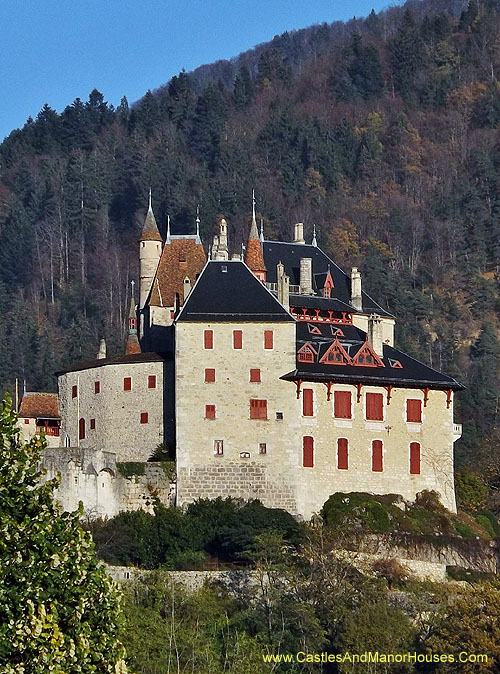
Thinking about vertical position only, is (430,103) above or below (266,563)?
above

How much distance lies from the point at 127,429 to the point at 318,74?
89.9m

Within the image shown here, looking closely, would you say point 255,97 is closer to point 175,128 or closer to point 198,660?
point 175,128

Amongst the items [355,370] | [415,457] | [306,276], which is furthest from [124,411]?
[306,276]

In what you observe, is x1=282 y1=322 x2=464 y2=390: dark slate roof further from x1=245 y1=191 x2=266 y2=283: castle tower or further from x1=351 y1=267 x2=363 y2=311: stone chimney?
x1=245 y1=191 x2=266 y2=283: castle tower

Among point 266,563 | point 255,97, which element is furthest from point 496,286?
point 266,563

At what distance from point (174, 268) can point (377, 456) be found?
1385 centimetres

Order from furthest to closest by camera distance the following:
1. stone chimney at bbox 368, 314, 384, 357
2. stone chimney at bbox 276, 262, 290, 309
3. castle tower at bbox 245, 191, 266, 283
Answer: castle tower at bbox 245, 191, 266, 283 → stone chimney at bbox 368, 314, 384, 357 → stone chimney at bbox 276, 262, 290, 309

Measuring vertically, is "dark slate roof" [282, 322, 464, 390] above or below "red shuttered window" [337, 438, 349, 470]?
above

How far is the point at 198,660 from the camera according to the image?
45.6 meters

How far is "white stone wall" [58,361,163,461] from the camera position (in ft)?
203

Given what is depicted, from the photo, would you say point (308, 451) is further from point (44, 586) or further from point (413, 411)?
point (44, 586)

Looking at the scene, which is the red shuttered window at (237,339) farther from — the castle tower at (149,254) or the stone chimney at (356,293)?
the castle tower at (149,254)

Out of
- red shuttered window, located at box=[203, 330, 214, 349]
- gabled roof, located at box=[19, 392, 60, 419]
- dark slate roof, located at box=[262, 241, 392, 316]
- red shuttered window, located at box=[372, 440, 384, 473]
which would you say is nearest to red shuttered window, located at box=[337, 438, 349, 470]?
red shuttered window, located at box=[372, 440, 384, 473]

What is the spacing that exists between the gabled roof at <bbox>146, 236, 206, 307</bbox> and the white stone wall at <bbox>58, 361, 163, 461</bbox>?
6.36 m
